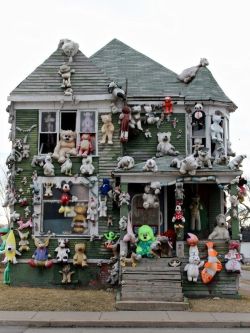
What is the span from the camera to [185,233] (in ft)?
60.7

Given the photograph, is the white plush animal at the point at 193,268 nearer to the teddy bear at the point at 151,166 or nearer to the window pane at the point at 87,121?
the teddy bear at the point at 151,166

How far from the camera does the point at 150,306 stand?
13875mm

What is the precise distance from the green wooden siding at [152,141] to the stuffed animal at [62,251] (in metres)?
3.86

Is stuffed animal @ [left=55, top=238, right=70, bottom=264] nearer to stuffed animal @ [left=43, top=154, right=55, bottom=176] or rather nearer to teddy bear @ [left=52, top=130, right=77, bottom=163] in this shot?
stuffed animal @ [left=43, top=154, right=55, bottom=176]

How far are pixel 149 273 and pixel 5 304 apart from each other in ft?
13.7

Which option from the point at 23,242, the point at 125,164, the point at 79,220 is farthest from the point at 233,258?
the point at 23,242

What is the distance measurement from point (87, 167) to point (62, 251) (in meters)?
2.96

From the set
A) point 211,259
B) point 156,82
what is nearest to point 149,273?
point 211,259

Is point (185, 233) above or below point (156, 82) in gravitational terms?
below

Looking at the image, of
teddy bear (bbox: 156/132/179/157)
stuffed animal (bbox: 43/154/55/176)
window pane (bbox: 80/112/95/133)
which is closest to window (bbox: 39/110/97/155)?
window pane (bbox: 80/112/95/133)

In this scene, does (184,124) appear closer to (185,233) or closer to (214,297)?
(185,233)

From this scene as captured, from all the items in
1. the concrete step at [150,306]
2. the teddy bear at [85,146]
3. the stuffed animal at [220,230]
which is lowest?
the concrete step at [150,306]

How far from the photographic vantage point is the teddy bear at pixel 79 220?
59.8 ft

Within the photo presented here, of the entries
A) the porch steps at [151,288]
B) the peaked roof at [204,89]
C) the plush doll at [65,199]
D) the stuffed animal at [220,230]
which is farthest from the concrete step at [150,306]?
the peaked roof at [204,89]
